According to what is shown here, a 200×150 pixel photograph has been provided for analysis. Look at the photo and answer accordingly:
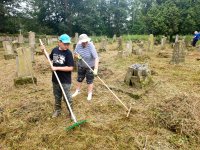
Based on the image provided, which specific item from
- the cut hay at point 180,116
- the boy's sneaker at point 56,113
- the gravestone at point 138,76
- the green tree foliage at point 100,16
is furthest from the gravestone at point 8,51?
the green tree foliage at point 100,16

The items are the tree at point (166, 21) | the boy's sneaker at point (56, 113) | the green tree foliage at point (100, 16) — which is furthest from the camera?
the green tree foliage at point (100, 16)

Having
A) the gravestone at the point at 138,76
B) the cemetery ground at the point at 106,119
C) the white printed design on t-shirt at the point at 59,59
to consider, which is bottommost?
the cemetery ground at the point at 106,119

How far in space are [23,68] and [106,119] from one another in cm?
354

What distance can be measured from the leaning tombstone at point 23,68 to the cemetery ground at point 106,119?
0.72ft

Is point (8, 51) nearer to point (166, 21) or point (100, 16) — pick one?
point (166, 21)

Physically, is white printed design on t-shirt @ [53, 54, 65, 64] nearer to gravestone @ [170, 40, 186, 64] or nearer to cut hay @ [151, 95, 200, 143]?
cut hay @ [151, 95, 200, 143]

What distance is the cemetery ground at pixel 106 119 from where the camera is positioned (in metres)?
4.05

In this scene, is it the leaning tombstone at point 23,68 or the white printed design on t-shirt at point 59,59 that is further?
the leaning tombstone at point 23,68

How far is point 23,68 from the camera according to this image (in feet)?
23.3

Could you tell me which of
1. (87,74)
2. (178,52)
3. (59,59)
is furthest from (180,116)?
(178,52)

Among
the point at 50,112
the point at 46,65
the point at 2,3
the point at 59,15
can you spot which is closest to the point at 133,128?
the point at 50,112

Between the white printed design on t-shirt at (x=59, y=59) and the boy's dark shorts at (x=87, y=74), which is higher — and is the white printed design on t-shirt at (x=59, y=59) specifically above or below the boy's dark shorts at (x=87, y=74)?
above

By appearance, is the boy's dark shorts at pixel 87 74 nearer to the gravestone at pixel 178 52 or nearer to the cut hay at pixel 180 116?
the cut hay at pixel 180 116

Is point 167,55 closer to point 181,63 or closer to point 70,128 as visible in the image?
point 181,63
